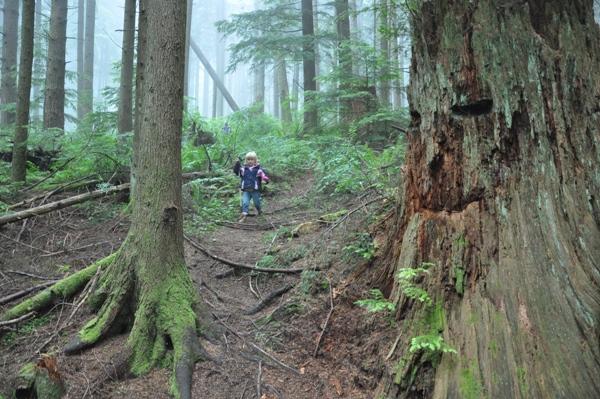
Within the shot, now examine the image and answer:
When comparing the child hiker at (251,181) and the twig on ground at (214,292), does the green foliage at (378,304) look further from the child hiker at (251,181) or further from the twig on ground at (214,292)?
the child hiker at (251,181)

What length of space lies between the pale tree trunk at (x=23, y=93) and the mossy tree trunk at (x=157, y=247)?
5029 mm

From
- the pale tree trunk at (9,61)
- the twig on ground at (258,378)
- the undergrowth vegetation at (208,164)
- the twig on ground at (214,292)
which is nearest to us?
the twig on ground at (258,378)

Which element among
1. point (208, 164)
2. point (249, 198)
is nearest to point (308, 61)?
point (208, 164)

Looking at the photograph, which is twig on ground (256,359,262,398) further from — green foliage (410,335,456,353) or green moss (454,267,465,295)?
green moss (454,267,465,295)

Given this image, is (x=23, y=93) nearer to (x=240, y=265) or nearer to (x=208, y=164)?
(x=208, y=164)

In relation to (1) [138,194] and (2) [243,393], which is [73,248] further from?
(2) [243,393]

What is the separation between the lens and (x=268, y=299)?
4922mm

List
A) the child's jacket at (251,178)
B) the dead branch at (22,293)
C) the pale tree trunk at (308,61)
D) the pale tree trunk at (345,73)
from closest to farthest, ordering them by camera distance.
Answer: the dead branch at (22,293), the child's jacket at (251,178), the pale tree trunk at (345,73), the pale tree trunk at (308,61)

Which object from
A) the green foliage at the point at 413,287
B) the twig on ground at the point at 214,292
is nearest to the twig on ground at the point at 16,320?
the twig on ground at the point at 214,292

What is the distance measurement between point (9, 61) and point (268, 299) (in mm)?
Result: 16355

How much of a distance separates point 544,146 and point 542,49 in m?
0.79

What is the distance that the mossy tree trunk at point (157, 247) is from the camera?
3.96 meters

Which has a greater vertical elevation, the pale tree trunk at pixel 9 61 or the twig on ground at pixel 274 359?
the pale tree trunk at pixel 9 61

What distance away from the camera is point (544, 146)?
2875mm
